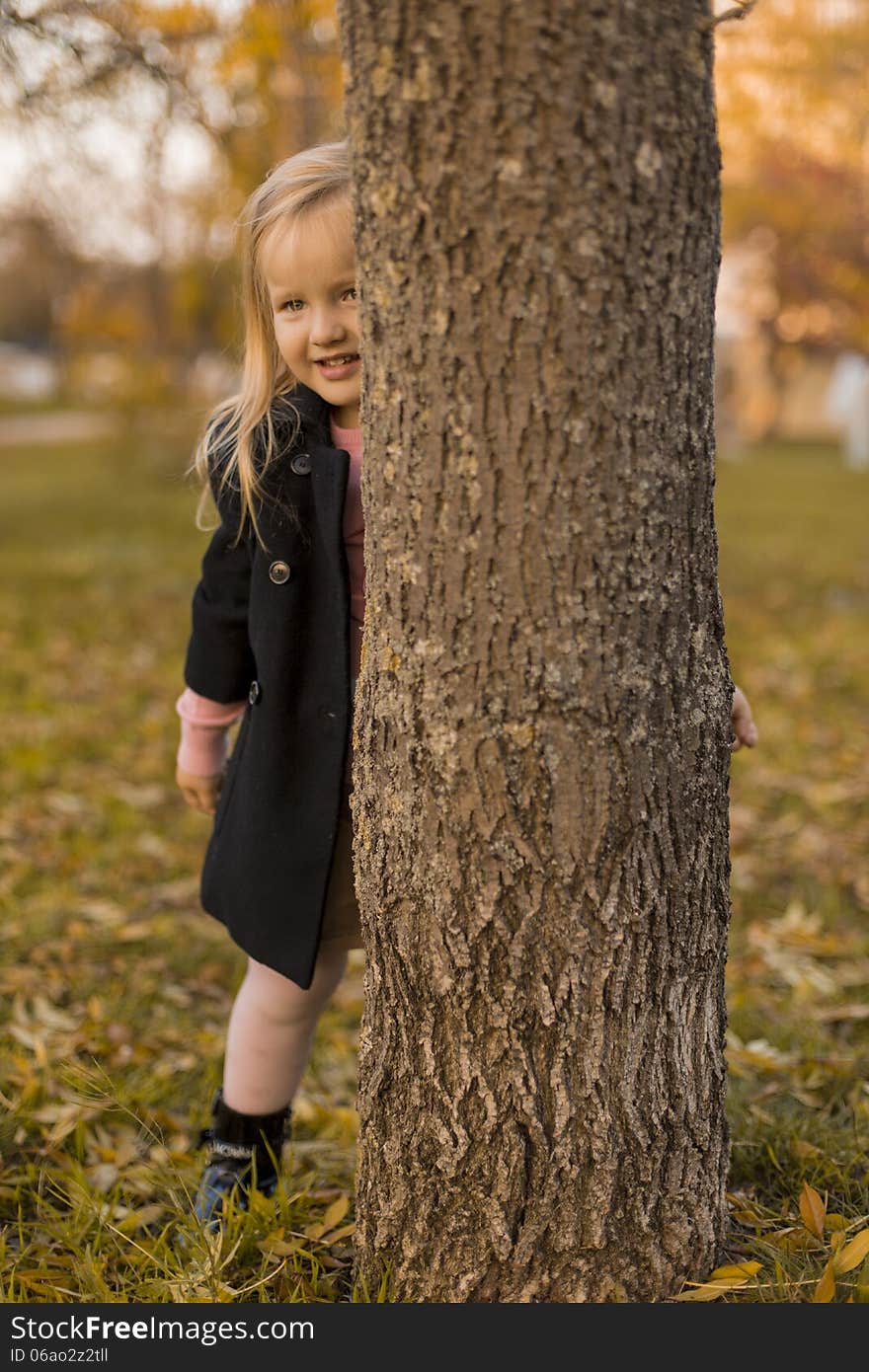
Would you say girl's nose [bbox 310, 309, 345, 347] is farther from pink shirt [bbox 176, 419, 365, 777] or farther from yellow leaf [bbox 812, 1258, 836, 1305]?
yellow leaf [bbox 812, 1258, 836, 1305]

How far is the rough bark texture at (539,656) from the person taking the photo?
4.50 feet

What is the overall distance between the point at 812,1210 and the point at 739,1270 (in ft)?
0.66

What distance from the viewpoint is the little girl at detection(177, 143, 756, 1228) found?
1.84 meters

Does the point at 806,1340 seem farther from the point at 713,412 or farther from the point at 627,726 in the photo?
the point at 713,412

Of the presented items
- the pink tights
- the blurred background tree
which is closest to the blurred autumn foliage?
the blurred background tree

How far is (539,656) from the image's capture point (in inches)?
58.4

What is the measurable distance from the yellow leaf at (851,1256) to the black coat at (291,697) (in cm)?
85

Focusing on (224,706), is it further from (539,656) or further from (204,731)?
(539,656)

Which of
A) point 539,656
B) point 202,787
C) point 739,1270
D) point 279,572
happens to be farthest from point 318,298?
point 739,1270

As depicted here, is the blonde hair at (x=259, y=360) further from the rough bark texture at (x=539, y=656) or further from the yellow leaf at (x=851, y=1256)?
the yellow leaf at (x=851, y=1256)

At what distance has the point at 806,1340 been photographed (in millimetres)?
1606

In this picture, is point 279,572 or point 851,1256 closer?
point 851,1256

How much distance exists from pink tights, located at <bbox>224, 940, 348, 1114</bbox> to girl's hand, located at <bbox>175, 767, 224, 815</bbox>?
331 mm

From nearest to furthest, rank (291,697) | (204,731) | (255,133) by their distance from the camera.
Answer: (291,697) < (204,731) < (255,133)
